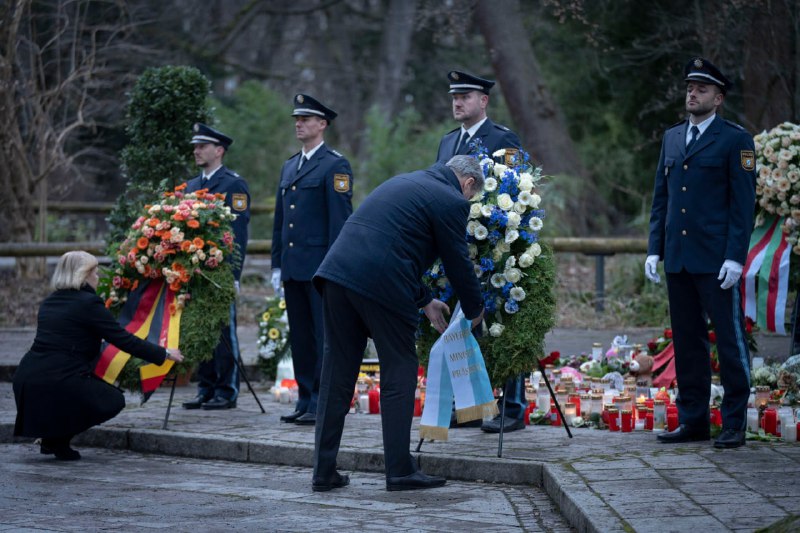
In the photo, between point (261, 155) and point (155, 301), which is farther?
point (261, 155)

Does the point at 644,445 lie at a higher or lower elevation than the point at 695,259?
lower

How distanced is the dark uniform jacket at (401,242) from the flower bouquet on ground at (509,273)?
71 cm

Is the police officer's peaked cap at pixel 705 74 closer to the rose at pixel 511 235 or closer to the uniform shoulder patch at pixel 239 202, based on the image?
the rose at pixel 511 235

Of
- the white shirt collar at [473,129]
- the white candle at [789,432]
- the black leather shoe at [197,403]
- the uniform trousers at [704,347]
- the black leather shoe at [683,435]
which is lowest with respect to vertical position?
the black leather shoe at [197,403]

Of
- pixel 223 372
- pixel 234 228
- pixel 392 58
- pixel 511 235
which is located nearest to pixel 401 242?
pixel 511 235

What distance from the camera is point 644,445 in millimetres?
7527

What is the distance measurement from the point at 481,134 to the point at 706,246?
176 cm

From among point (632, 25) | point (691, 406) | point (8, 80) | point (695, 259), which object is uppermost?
point (632, 25)

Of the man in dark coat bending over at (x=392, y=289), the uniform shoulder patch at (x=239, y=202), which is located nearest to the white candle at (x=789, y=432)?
the man in dark coat bending over at (x=392, y=289)

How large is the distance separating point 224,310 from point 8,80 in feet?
30.7

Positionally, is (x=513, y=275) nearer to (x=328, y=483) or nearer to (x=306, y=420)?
(x=328, y=483)

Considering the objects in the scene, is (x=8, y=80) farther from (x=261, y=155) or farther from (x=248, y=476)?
(x=248, y=476)

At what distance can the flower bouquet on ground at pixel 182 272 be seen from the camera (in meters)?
8.88

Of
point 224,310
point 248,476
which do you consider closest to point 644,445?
point 248,476
